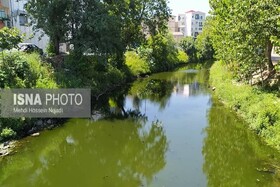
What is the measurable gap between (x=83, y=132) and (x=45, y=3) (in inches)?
424

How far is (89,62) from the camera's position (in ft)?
86.1

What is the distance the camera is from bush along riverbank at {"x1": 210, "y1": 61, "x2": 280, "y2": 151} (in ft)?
48.9

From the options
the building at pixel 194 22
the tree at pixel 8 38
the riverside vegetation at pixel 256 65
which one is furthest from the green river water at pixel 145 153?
the building at pixel 194 22

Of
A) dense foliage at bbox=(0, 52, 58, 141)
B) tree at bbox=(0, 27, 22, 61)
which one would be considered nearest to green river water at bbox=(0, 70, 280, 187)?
dense foliage at bbox=(0, 52, 58, 141)

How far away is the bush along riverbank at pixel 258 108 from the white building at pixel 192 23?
9722 centimetres

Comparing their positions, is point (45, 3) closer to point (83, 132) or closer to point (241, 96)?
point (83, 132)

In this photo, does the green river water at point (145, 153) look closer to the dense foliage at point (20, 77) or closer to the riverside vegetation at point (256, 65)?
the riverside vegetation at point (256, 65)

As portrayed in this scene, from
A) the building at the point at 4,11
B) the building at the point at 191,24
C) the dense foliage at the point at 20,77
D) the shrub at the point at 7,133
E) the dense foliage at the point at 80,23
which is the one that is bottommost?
the shrub at the point at 7,133

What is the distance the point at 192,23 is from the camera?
11750 cm

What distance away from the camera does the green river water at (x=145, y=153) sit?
11873 mm

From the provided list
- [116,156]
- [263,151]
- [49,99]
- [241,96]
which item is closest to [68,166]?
[116,156]

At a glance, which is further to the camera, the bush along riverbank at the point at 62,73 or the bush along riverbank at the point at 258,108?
the bush along riverbank at the point at 62,73

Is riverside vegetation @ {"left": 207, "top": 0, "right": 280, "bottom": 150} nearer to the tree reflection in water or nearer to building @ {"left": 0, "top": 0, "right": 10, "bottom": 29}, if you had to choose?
the tree reflection in water

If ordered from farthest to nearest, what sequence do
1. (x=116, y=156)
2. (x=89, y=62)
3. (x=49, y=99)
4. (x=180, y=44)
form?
(x=180, y=44) → (x=89, y=62) → (x=49, y=99) → (x=116, y=156)
